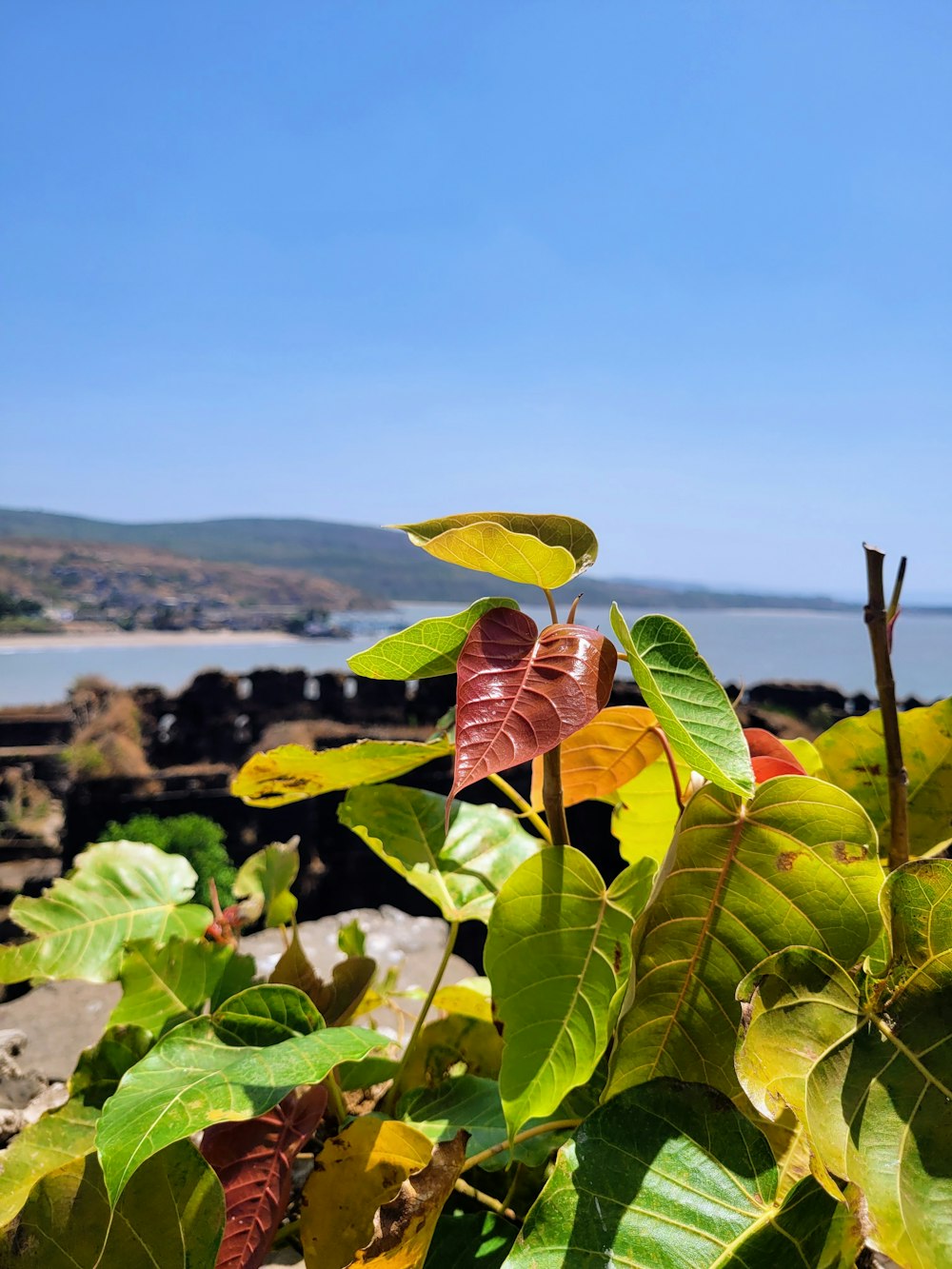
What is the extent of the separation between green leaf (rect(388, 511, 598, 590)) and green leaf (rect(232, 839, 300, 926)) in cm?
21

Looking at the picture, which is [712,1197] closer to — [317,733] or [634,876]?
[634,876]

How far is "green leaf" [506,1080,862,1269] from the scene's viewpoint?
7.9 inches

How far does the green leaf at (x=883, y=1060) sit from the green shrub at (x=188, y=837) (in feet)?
18.3

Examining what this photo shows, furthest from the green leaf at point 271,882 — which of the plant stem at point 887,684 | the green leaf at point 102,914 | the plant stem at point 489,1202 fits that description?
the plant stem at point 887,684

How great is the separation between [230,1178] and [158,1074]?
73 mm

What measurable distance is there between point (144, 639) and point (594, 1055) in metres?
34.8

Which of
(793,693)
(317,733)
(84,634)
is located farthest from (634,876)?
(84,634)

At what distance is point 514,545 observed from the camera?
0.76 ft

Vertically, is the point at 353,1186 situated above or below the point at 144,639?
above

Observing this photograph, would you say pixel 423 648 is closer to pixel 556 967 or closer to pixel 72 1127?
pixel 556 967

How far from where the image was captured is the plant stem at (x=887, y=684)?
294 millimetres

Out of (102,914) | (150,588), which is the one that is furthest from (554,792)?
(150,588)

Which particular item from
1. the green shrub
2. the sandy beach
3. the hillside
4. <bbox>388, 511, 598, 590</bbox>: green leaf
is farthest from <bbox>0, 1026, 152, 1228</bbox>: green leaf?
the hillside

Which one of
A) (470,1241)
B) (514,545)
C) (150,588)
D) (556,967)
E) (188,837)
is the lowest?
(188,837)
